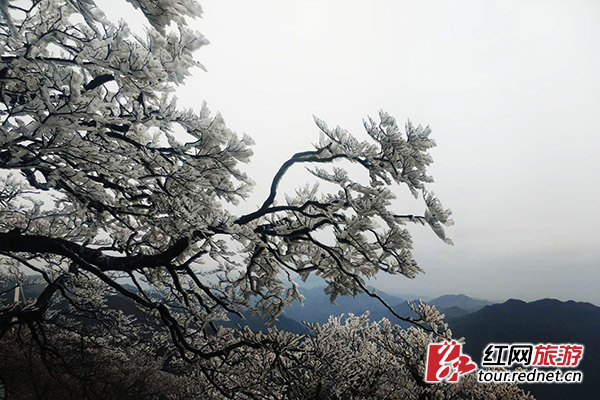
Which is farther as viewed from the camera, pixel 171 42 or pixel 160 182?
pixel 160 182

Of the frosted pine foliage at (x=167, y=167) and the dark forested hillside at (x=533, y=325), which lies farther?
the dark forested hillside at (x=533, y=325)

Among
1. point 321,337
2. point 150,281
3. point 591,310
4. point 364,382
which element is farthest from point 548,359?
point 591,310

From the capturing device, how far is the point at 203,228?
124 inches

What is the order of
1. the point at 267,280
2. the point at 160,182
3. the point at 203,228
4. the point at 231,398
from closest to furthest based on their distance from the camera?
the point at 203,228
the point at 160,182
the point at 231,398
the point at 267,280

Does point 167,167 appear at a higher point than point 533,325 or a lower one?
lower

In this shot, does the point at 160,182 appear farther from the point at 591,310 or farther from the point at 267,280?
the point at 591,310

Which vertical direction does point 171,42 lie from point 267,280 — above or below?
above

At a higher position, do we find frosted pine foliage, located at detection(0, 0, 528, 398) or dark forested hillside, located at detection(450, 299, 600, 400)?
dark forested hillside, located at detection(450, 299, 600, 400)

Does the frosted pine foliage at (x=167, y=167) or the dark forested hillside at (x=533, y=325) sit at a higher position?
the dark forested hillside at (x=533, y=325)

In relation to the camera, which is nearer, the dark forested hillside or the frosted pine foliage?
the frosted pine foliage

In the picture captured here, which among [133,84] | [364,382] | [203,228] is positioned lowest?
[364,382]

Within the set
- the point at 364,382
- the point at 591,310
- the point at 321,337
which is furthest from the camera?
the point at 591,310

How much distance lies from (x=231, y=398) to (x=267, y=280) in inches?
64.8

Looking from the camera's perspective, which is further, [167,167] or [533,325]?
[533,325]
